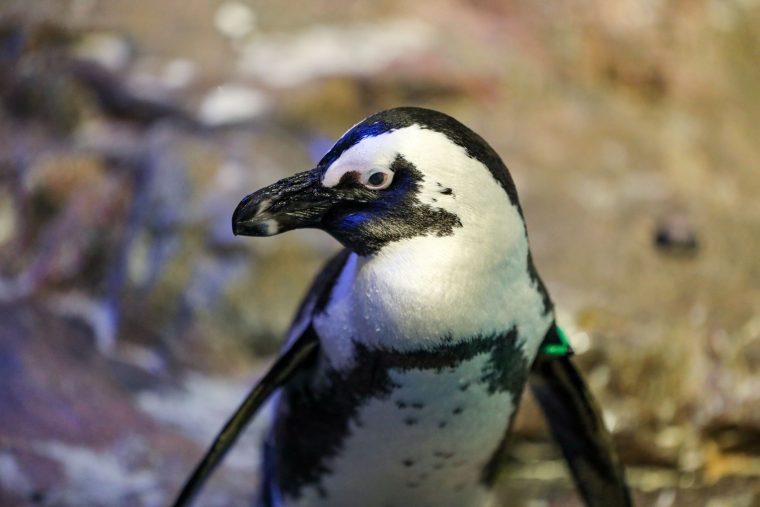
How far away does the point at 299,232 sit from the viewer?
7.98ft

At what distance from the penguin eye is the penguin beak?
5 centimetres

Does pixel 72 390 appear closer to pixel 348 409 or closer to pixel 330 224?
pixel 348 409

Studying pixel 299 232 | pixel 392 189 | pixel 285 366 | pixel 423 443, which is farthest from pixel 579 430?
pixel 299 232

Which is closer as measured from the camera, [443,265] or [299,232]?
[443,265]

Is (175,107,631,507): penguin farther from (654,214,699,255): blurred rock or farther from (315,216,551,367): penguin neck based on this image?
(654,214,699,255): blurred rock

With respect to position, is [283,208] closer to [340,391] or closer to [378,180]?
[378,180]

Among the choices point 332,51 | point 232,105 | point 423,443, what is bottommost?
point 423,443

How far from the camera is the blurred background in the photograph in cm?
206

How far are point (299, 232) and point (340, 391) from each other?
123cm

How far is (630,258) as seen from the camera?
2471mm

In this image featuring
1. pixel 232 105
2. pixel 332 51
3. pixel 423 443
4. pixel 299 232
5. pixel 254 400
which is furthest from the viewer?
pixel 332 51

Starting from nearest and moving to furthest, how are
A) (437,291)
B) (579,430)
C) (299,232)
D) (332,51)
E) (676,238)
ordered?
(437,291) → (579,430) → (299,232) → (676,238) → (332,51)

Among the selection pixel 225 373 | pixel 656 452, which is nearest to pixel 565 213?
pixel 656 452

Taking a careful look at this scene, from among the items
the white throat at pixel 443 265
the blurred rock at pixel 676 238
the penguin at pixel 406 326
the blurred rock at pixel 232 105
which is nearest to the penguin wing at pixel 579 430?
the penguin at pixel 406 326
